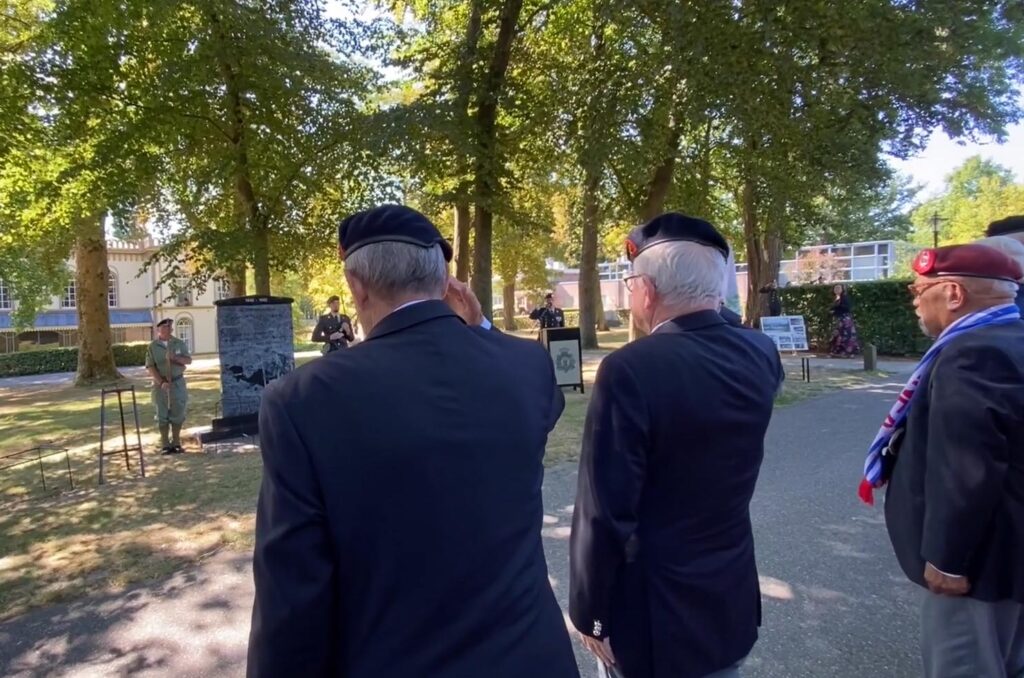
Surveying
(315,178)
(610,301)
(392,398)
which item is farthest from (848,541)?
(610,301)

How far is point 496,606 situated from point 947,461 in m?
1.65

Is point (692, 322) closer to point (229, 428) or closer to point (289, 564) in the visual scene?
point (289, 564)

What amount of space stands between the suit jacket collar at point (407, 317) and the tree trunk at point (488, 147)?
10.0 m

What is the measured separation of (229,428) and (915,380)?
9374mm

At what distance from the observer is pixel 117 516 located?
20.6ft

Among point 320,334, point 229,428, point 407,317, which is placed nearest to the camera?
point 407,317

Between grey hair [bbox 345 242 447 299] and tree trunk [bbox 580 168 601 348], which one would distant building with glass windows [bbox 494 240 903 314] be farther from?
grey hair [bbox 345 242 447 299]

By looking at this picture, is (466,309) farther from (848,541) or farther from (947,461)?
(848,541)

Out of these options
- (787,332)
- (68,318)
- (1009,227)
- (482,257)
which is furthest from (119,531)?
(68,318)

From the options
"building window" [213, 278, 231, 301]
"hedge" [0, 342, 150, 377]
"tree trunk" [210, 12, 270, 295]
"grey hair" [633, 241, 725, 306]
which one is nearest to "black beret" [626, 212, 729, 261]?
"grey hair" [633, 241, 725, 306]

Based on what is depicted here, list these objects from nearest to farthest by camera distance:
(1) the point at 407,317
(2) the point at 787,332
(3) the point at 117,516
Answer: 1. (1) the point at 407,317
2. (3) the point at 117,516
3. (2) the point at 787,332

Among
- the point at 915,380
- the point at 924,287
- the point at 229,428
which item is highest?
the point at 924,287

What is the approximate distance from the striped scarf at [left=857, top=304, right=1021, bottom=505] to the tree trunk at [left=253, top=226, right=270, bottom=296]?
31.9 feet

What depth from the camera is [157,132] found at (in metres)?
10.1
